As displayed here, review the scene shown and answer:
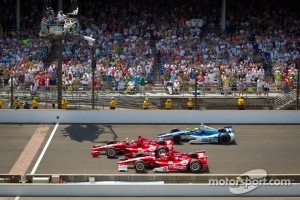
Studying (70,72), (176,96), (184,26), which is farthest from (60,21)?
(184,26)

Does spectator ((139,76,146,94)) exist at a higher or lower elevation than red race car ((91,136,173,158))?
higher

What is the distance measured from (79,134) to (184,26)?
15.4 metres

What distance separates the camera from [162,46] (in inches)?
1636

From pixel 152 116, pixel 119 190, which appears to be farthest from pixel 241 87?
pixel 119 190

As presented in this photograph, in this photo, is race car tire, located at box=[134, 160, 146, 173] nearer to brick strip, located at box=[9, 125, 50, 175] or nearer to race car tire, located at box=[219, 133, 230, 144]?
brick strip, located at box=[9, 125, 50, 175]

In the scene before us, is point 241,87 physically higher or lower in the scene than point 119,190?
higher

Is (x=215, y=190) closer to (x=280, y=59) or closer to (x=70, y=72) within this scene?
(x=70, y=72)

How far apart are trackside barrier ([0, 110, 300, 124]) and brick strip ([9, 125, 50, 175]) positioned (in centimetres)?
80

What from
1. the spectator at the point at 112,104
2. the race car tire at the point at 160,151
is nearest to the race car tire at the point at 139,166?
the race car tire at the point at 160,151

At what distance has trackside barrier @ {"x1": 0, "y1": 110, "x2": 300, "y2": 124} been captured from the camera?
105 ft

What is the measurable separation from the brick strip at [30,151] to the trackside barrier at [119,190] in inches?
104

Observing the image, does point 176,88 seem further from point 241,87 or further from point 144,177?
point 144,177

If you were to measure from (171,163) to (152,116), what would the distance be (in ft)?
24.2

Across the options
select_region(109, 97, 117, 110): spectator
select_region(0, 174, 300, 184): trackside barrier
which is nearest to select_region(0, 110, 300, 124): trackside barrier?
select_region(109, 97, 117, 110): spectator
